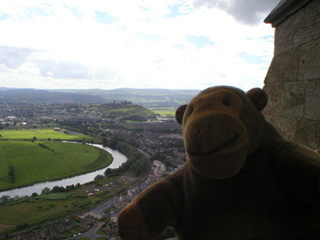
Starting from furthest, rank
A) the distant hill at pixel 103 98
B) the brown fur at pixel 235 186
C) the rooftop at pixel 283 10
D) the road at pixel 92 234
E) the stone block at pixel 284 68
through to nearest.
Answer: the distant hill at pixel 103 98
the road at pixel 92 234
the stone block at pixel 284 68
the rooftop at pixel 283 10
the brown fur at pixel 235 186

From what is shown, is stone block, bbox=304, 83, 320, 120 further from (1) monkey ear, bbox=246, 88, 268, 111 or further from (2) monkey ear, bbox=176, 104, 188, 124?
(2) monkey ear, bbox=176, 104, 188, 124

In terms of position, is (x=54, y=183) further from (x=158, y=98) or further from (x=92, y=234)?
(x=158, y=98)

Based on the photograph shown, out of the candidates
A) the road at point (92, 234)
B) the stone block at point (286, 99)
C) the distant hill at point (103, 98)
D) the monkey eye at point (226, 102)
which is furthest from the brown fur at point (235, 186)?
the distant hill at point (103, 98)

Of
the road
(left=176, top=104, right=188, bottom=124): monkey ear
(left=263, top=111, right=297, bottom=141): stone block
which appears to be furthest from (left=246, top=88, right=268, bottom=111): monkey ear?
the road

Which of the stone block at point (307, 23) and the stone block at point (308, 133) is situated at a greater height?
the stone block at point (307, 23)

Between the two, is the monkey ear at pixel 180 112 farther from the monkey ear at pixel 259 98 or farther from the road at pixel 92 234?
the road at pixel 92 234

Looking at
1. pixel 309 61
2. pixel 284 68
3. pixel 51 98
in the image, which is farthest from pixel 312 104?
pixel 51 98
